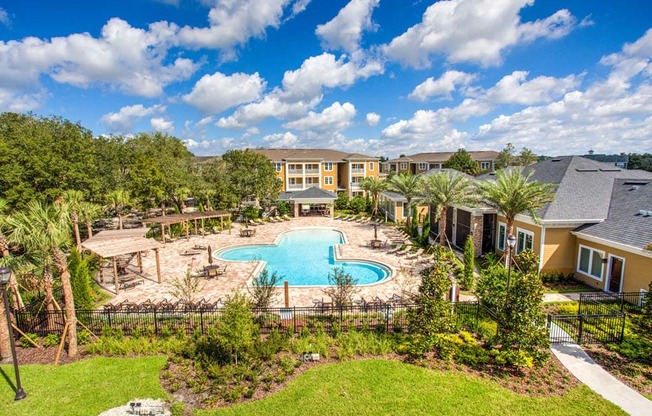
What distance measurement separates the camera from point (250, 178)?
1464 inches

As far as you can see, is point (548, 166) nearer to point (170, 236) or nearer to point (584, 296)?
point (584, 296)

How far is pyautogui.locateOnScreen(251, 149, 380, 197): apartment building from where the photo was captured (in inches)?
2056

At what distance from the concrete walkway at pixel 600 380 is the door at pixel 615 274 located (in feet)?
23.4

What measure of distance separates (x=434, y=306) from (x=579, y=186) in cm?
1645

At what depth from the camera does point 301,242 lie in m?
29.3

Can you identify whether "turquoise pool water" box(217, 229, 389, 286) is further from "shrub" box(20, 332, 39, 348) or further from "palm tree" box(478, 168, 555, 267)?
"shrub" box(20, 332, 39, 348)

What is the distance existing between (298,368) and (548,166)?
78.5ft

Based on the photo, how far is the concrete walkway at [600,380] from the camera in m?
8.22

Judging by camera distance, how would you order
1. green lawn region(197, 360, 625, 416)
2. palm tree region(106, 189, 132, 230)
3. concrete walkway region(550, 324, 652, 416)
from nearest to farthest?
green lawn region(197, 360, 625, 416)
concrete walkway region(550, 324, 652, 416)
palm tree region(106, 189, 132, 230)

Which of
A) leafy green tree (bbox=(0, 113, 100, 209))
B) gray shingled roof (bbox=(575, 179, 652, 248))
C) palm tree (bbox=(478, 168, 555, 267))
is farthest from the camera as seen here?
leafy green tree (bbox=(0, 113, 100, 209))

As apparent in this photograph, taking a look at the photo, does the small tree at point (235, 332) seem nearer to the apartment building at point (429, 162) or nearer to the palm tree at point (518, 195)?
the palm tree at point (518, 195)

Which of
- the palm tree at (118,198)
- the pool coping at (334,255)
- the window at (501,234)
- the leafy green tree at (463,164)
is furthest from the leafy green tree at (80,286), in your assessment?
the leafy green tree at (463,164)

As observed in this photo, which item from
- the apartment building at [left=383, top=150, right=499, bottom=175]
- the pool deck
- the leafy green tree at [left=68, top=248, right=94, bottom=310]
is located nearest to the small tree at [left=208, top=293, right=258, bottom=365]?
the pool deck

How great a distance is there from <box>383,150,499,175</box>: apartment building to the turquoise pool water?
1663 inches
